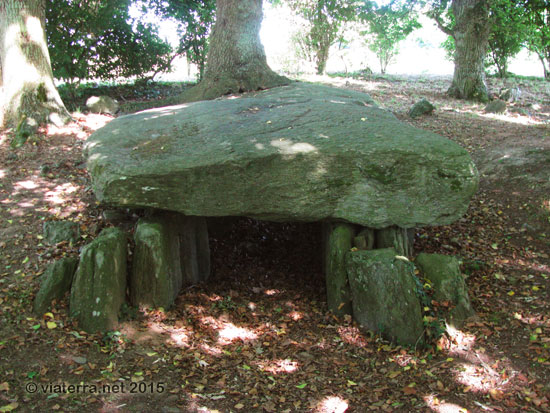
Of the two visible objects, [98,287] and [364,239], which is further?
[364,239]

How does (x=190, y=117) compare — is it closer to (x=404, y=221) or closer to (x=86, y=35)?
(x=404, y=221)

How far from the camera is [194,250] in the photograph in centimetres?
538

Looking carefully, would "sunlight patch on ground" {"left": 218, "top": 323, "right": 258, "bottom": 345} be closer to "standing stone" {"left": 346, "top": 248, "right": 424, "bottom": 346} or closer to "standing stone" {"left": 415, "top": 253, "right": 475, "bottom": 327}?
"standing stone" {"left": 346, "top": 248, "right": 424, "bottom": 346}

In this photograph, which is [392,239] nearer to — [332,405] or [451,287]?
[451,287]

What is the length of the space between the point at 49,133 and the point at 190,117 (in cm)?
353

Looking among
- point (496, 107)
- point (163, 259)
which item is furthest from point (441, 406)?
point (496, 107)

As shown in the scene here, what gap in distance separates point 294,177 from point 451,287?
6.02 ft

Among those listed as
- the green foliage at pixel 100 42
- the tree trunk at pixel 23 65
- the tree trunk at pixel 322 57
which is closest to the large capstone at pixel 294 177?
the tree trunk at pixel 23 65

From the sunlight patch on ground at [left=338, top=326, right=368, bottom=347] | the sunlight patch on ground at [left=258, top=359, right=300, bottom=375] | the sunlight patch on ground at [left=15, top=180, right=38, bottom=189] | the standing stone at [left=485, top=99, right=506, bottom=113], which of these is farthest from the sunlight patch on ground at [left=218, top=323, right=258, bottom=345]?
the standing stone at [left=485, top=99, right=506, bottom=113]

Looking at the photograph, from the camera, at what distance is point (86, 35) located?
36.1ft

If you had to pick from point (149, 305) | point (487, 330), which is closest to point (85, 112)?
point (149, 305)

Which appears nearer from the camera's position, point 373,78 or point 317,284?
point 317,284

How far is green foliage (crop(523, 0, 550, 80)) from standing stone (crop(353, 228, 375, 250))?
11075mm

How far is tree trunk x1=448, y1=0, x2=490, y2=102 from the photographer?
1199 cm
